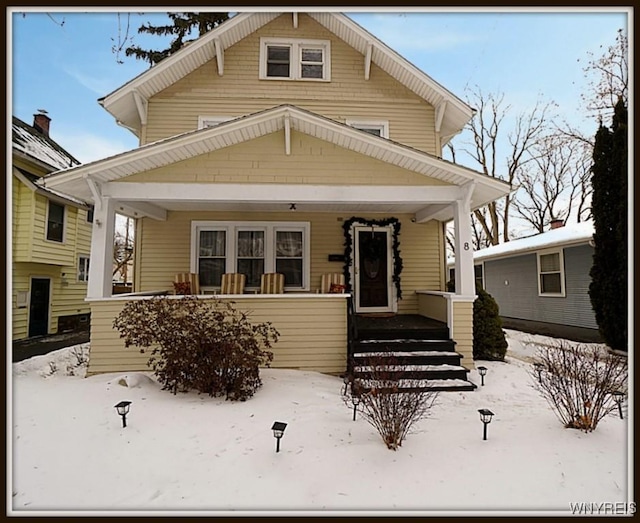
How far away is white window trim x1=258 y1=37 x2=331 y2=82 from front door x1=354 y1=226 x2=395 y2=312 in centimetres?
382

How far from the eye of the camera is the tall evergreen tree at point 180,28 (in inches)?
556

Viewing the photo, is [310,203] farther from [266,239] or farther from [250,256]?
[250,256]

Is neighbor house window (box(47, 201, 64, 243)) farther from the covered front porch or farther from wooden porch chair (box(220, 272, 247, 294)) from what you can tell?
wooden porch chair (box(220, 272, 247, 294))

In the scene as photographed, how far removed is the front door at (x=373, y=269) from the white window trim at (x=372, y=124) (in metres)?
2.28

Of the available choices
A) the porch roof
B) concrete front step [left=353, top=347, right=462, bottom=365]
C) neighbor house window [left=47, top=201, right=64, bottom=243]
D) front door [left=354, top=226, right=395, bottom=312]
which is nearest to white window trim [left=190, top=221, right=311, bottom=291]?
front door [left=354, top=226, right=395, bottom=312]

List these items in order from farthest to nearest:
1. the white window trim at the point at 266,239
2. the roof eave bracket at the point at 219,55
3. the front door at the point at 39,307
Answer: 1. the front door at the point at 39,307
2. the white window trim at the point at 266,239
3. the roof eave bracket at the point at 219,55

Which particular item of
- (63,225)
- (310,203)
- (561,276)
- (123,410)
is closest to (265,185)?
(310,203)

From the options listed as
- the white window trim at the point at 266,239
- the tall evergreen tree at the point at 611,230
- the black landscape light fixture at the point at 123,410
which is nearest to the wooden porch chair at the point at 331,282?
the white window trim at the point at 266,239

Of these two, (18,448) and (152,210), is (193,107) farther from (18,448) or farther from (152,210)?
(18,448)

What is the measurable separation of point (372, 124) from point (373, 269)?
3424 mm

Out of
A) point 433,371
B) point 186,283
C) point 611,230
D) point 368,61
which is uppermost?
point 368,61

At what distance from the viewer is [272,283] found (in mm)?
8539

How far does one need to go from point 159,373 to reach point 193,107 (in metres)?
6.23

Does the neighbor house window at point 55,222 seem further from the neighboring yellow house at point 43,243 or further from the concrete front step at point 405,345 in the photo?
the concrete front step at point 405,345
